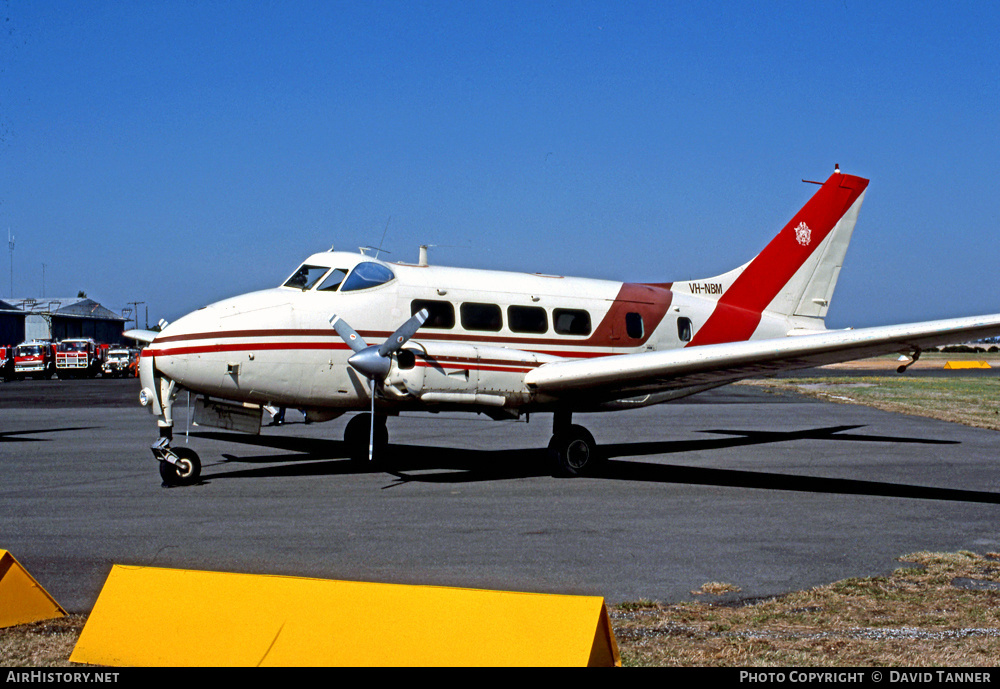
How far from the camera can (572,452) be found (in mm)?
15031

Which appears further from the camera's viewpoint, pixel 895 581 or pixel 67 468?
pixel 67 468

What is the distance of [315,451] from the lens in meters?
18.2

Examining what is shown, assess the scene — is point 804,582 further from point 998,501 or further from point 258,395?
point 258,395

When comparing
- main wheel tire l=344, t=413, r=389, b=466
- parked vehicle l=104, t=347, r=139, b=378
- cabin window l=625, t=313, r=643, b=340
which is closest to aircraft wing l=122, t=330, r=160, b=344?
main wheel tire l=344, t=413, r=389, b=466

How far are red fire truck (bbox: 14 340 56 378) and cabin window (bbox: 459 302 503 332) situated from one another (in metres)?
61.5

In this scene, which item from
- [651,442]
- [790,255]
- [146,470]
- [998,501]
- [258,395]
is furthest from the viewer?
[651,442]

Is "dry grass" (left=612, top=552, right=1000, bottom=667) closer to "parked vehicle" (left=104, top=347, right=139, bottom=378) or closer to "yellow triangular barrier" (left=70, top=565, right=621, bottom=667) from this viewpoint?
"yellow triangular barrier" (left=70, top=565, right=621, bottom=667)

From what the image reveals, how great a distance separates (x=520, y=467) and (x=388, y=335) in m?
3.61

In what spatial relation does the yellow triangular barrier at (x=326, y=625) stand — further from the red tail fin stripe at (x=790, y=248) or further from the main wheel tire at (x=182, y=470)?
the red tail fin stripe at (x=790, y=248)

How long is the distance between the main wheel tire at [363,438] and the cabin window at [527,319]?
329 centimetres

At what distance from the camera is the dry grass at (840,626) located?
5547 mm

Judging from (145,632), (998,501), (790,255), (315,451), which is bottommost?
(315,451)

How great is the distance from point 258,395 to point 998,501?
11.2 meters

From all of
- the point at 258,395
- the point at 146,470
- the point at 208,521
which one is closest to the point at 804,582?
the point at 208,521
